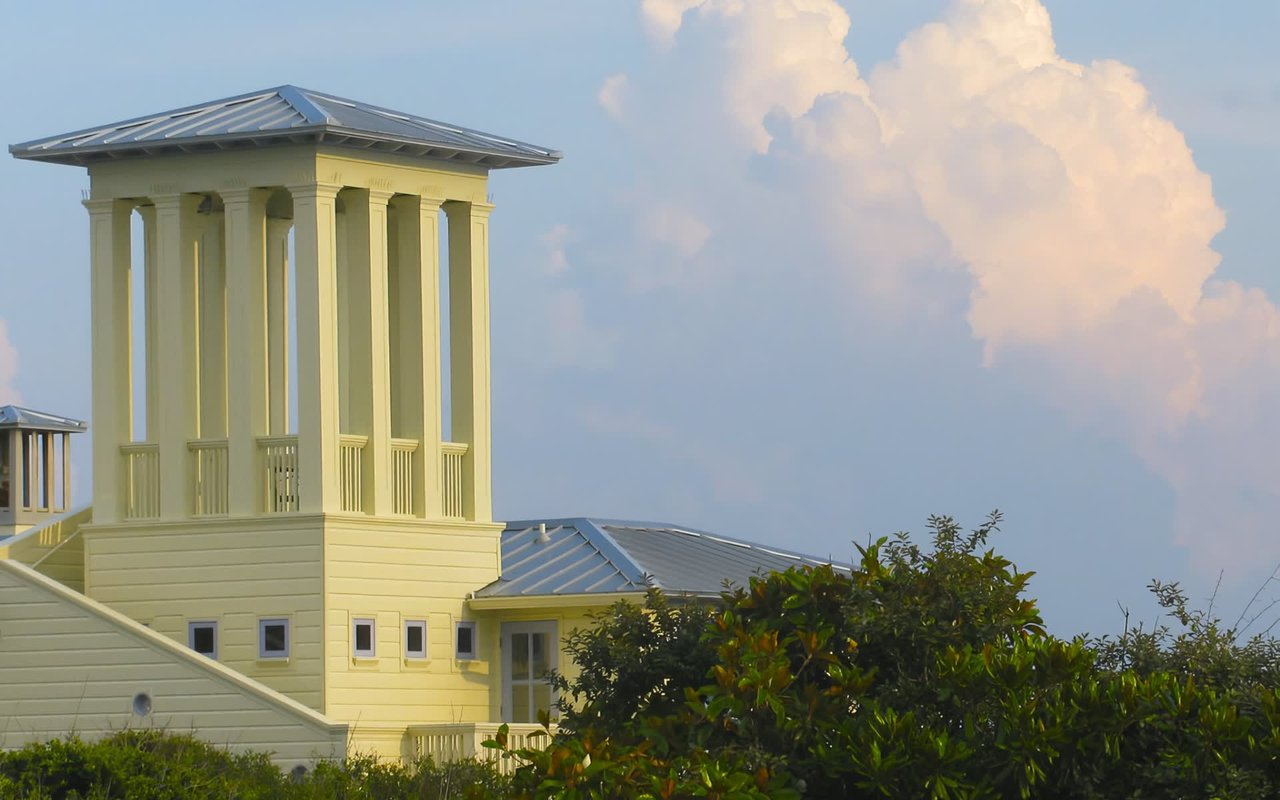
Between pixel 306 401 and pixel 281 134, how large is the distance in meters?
3.75

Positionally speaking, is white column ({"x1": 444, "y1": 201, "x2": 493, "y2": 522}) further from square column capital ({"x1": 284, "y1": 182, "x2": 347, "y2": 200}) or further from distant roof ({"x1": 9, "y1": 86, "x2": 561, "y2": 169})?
square column capital ({"x1": 284, "y1": 182, "x2": 347, "y2": 200})

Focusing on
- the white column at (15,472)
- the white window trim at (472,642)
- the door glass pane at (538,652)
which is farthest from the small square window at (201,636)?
the white column at (15,472)

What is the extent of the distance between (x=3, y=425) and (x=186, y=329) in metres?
9.39

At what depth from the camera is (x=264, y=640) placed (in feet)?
115

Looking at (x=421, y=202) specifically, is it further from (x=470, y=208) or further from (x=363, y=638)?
(x=363, y=638)

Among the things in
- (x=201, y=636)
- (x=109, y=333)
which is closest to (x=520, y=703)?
(x=201, y=636)

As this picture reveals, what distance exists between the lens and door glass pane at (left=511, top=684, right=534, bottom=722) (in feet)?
119

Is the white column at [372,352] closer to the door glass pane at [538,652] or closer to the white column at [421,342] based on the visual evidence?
the white column at [421,342]

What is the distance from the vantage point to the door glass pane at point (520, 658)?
119 ft

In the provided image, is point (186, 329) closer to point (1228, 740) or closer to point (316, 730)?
point (316, 730)

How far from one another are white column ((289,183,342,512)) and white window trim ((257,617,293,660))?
160cm

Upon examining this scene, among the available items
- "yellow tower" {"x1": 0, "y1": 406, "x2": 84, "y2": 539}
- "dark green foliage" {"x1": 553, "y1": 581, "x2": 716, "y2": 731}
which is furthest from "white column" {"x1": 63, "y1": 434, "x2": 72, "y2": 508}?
"dark green foliage" {"x1": 553, "y1": 581, "x2": 716, "y2": 731}

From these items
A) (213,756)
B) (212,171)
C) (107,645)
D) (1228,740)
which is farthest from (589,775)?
(212,171)

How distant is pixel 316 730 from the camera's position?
107ft
